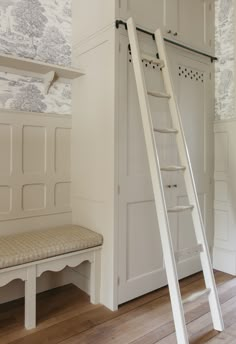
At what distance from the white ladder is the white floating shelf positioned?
602 mm

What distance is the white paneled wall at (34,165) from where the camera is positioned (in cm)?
229

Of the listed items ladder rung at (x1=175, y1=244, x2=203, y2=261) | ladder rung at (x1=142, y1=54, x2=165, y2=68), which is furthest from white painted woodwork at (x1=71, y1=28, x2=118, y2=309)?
ladder rung at (x1=175, y1=244, x2=203, y2=261)

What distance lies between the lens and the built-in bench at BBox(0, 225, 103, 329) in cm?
186

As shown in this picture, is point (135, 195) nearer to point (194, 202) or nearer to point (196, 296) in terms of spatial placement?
point (194, 202)

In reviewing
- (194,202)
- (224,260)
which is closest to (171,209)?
(194,202)

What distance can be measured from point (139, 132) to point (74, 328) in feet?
4.99

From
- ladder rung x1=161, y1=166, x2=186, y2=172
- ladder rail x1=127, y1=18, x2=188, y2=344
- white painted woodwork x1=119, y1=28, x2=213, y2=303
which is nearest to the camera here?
ladder rail x1=127, y1=18, x2=188, y2=344

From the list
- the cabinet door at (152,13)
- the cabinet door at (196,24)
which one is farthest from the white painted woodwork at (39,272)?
the cabinet door at (196,24)

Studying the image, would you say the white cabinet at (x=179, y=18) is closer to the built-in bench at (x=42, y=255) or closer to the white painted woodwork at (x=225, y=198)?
the white painted woodwork at (x=225, y=198)

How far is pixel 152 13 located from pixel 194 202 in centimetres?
160

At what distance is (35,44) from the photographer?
242 cm

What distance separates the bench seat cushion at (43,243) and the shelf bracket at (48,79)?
122 cm

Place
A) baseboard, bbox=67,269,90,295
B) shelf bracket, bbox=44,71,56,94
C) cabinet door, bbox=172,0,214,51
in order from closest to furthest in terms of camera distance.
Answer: shelf bracket, bbox=44,71,56,94 < baseboard, bbox=67,269,90,295 < cabinet door, bbox=172,0,214,51

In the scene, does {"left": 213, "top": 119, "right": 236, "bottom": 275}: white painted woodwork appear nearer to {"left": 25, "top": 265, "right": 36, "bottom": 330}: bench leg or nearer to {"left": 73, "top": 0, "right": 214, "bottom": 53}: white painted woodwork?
{"left": 73, "top": 0, "right": 214, "bottom": 53}: white painted woodwork
